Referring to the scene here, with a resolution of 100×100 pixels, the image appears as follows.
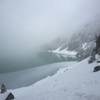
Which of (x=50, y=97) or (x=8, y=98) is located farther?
(x=8, y=98)

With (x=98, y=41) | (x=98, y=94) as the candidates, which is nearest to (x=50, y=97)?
(x=98, y=94)

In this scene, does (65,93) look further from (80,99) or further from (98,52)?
(98,52)

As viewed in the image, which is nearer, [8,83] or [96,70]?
[96,70]

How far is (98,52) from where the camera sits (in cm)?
5288

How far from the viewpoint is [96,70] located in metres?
35.9

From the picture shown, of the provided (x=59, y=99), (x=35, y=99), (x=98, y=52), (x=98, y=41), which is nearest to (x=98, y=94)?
(x=59, y=99)

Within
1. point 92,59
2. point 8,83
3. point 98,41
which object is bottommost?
point 92,59

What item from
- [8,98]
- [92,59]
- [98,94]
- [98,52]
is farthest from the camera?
[98,52]

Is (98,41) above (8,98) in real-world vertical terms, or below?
above

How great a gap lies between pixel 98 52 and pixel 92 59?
446 cm

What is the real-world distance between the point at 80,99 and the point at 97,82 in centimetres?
540

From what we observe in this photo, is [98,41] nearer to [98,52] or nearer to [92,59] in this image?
[98,52]

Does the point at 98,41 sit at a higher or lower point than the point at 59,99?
higher

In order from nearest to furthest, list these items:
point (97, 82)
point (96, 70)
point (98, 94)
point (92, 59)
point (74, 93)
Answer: point (98, 94)
point (74, 93)
point (97, 82)
point (96, 70)
point (92, 59)
